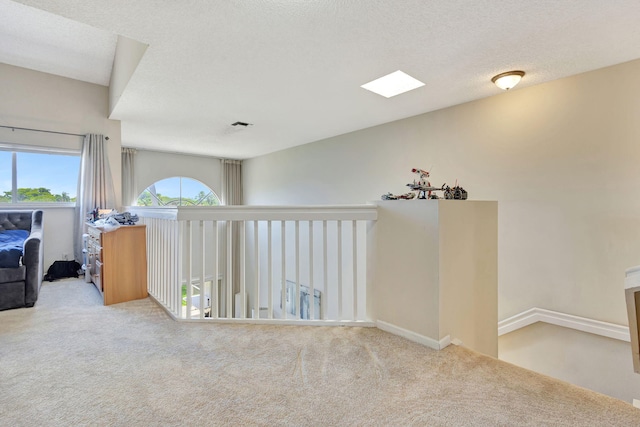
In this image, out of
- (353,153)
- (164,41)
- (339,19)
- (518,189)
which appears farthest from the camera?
(353,153)

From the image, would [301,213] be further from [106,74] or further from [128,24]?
[106,74]

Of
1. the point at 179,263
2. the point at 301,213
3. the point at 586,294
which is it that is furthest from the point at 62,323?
the point at 586,294

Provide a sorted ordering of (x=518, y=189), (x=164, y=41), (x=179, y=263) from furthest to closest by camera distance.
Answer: (x=518, y=189), (x=179, y=263), (x=164, y=41)

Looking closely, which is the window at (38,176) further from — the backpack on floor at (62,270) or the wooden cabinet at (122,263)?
the wooden cabinet at (122,263)

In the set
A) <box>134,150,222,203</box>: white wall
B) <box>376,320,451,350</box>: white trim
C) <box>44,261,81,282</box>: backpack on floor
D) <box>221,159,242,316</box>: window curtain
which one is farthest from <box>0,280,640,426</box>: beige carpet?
<box>221,159,242,316</box>: window curtain

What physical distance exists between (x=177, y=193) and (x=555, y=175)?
7.42 metres

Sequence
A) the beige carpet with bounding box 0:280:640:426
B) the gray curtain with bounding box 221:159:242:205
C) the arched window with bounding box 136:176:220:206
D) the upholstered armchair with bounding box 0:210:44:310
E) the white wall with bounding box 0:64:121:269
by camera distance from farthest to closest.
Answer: the gray curtain with bounding box 221:159:242:205
the arched window with bounding box 136:176:220:206
the white wall with bounding box 0:64:121:269
the upholstered armchair with bounding box 0:210:44:310
the beige carpet with bounding box 0:280:640:426

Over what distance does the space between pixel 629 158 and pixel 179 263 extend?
13.1 feet

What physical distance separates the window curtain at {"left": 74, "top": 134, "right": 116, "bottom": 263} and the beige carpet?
2.10 meters

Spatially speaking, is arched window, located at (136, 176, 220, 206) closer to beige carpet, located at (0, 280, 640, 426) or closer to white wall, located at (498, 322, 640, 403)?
beige carpet, located at (0, 280, 640, 426)

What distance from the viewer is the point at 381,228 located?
7.74 ft

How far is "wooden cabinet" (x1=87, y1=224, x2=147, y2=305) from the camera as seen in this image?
9.59 feet

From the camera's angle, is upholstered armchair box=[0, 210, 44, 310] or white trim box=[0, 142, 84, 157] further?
white trim box=[0, 142, 84, 157]

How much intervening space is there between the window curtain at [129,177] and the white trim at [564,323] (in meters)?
7.06
